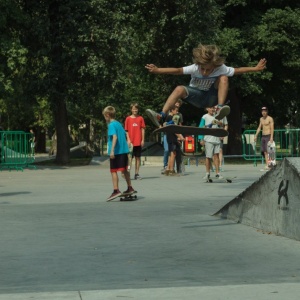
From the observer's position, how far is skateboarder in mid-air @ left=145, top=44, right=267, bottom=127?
1123 cm

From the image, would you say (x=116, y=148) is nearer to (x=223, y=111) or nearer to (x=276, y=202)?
(x=223, y=111)

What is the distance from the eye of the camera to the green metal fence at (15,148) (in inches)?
1059

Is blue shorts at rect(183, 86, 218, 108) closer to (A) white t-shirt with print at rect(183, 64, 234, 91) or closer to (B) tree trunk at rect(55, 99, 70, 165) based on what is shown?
(A) white t-shirt with print at rect(183, 64, 234, 91)

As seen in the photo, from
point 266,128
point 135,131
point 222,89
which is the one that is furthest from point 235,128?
point 222,89

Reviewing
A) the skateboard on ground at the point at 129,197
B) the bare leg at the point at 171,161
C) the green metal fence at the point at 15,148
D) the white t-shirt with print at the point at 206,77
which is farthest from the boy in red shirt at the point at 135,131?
the white t-shirt with print at the point at 206,77

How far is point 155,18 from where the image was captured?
34.5m

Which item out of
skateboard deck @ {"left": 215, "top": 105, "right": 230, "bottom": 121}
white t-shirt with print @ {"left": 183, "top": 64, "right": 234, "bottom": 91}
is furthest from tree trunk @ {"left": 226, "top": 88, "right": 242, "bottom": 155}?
skateboard deck @ {"left": 215, "top": 105, "right": 230, "bottom": 121}

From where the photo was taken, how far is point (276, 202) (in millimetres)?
9852

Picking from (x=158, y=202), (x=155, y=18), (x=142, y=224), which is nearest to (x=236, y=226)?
(x=142, y=224)

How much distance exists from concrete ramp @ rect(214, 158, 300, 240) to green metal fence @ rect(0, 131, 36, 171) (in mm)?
16775

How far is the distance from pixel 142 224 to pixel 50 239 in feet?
5.81

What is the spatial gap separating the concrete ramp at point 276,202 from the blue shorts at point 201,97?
1.52m

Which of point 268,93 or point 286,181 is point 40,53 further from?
point 286,181

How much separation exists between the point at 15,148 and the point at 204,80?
55.1 ft
